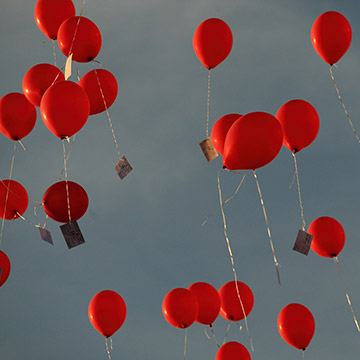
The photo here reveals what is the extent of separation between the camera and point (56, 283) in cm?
765

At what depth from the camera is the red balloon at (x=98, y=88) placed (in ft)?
13.3

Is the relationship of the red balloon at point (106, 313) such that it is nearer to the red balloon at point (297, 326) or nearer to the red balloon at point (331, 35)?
the red balloon at point (297, 326)

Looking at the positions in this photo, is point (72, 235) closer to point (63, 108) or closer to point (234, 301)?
point (63, 108)

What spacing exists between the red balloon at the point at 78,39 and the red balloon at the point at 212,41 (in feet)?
2.32

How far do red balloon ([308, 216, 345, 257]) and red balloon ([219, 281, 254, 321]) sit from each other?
0.58m

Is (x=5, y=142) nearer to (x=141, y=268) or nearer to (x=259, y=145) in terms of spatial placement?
(x=141, y=268)

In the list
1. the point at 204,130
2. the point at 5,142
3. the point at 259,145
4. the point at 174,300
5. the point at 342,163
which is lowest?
the point at 174,300

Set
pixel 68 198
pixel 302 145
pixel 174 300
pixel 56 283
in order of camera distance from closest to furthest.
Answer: pixel 68 198
pixel 302 145
pixel 174 300
pixel 56 283

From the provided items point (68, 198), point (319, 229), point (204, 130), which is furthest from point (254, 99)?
point (68, 198)

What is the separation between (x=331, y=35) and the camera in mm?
4137

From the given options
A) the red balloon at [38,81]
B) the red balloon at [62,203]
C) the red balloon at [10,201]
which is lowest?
the red balloon at [62,203]

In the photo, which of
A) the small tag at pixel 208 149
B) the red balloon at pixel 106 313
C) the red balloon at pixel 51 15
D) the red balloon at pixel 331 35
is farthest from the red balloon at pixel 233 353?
the red balloon at pixel 51 15

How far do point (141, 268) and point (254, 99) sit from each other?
2440 mm

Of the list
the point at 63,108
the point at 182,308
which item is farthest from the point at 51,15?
the point at 182,308
